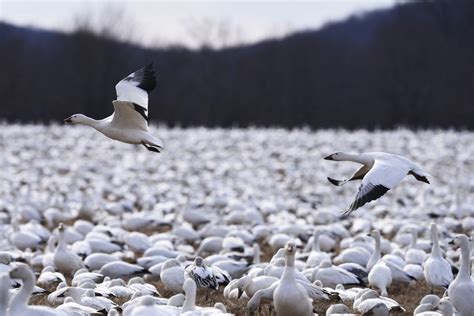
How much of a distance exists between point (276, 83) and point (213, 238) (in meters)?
33.0

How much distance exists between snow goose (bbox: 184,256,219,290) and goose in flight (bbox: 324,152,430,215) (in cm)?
137

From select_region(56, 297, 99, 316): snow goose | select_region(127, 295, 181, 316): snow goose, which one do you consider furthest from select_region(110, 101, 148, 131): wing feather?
select_region(127, 295, 181, 316): snow goose

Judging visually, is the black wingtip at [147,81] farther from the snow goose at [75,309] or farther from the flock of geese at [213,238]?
the snow goose at [75,309]

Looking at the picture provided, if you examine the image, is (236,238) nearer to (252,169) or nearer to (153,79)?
(153,79)

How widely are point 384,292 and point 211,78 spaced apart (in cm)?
3546

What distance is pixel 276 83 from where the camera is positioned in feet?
142

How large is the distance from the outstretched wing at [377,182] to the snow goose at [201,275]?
1374mm

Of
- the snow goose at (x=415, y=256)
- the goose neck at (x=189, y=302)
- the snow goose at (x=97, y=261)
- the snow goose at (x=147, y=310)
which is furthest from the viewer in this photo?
the snow goose at (x=415, y=256)

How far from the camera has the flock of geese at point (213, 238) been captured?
20.9 ft

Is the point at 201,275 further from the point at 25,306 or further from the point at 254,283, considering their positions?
the point at 25,306

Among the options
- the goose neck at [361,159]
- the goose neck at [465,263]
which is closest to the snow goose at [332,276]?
the goose neck at [361,159]

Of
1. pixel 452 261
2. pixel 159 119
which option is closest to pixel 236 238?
pixel 452 261

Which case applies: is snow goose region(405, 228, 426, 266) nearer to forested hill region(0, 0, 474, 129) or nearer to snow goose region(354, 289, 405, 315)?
snow goose region(354, 289, 405, 315)

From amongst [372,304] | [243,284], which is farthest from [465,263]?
[243,284]
